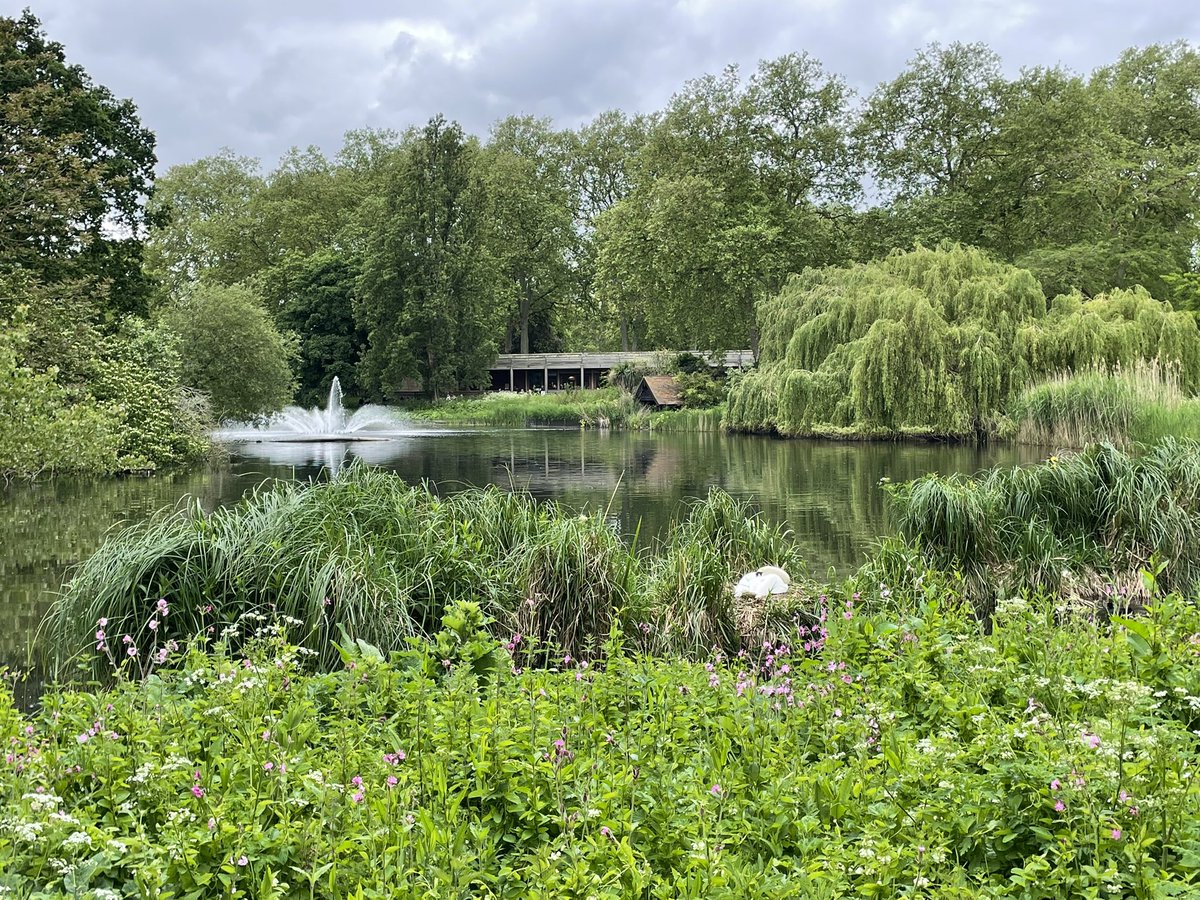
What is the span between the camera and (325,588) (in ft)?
19.3

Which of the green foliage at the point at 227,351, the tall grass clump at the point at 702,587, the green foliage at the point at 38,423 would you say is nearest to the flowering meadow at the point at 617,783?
the tall grass clump at the point at 702,587

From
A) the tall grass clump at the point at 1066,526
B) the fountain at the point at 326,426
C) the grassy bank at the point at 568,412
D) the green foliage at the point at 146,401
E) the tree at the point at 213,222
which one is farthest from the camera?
the tree at the point at 213,222

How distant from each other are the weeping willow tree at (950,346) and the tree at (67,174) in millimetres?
16937

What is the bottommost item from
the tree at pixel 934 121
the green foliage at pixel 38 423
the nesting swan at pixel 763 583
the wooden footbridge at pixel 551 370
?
the nesting swan at pixel 763 583

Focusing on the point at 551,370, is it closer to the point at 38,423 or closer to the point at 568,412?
the point at 568,412

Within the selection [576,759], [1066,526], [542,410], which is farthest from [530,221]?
[576,759]

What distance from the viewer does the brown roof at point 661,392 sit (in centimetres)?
4291

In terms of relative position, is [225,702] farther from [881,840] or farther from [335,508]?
[335,508]

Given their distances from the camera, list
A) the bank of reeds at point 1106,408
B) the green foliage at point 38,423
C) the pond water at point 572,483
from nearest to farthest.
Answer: the pond water at point 572,483, the green foliage at point 38,423, the bank of reeds at point 1106,408

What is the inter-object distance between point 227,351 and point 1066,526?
26.5 m

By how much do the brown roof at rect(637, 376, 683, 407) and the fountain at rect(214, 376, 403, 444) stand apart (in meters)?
A: 11.1

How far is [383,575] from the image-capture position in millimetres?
6242

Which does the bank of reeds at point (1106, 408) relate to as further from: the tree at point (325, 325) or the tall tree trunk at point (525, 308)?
the tall tree trunk at point (525, 308)

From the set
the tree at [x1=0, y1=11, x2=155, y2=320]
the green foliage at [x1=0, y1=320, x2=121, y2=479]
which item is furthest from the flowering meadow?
the tree at [x1=0, y1=11, x2=155, y2=320]
